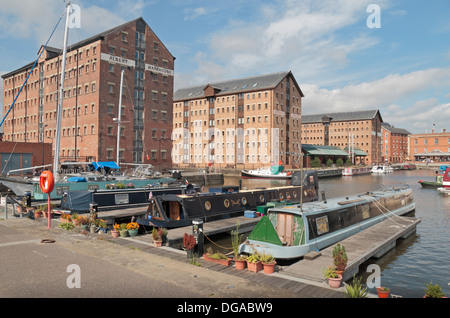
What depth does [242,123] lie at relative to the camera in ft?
303

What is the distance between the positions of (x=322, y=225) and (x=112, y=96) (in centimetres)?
4867

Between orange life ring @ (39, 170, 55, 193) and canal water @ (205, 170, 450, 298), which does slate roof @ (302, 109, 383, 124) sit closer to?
canal water @ (205, 170, 450, 298)

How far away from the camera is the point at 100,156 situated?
2196 inches

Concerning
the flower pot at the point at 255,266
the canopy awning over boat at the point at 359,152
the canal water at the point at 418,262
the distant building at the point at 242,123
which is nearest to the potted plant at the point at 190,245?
the flower pot at the point at 255,266

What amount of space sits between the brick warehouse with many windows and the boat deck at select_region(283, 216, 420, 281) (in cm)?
4594

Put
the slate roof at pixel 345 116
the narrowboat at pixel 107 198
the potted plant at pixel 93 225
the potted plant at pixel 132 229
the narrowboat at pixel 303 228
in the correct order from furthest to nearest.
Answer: the slate roof at pixel 345 116 → the narrowboat at pixel 107 198 → the potted plant at pixel 93 225 → the potted plant at pixel 132 229 → the narrowboat at pixel 303 228

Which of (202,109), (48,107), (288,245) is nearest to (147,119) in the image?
(48,107)

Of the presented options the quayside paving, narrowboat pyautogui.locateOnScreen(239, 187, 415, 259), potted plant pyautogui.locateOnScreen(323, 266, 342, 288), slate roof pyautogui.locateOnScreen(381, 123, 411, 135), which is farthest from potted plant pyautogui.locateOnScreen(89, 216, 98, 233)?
slate roof pyautogui.locateOnScreen(381, 123, 411, 135)

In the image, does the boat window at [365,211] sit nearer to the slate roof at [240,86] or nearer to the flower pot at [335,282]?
the flower pot at [335,282]

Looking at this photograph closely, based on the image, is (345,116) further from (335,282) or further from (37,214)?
(335,282)

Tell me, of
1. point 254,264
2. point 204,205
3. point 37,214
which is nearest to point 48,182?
point 37,214

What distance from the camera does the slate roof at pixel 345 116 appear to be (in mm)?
138625

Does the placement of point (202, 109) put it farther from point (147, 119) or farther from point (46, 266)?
point (46, 266)
